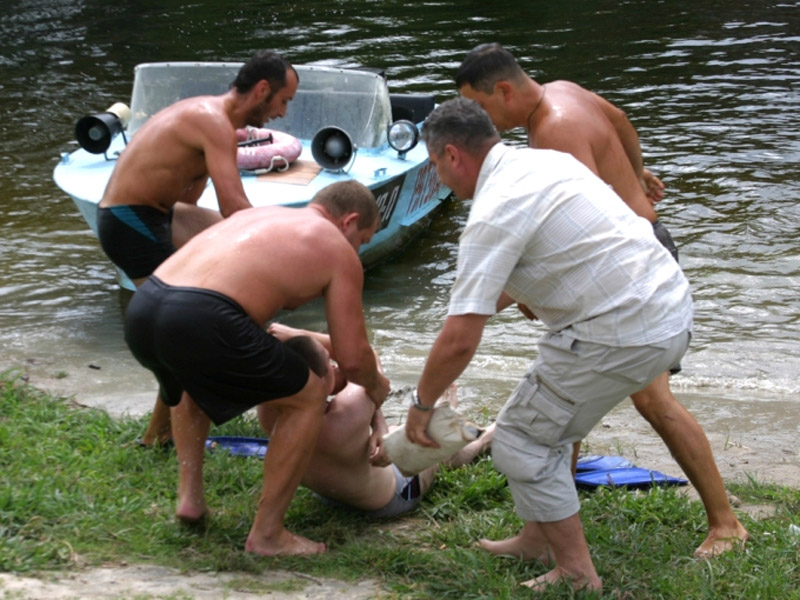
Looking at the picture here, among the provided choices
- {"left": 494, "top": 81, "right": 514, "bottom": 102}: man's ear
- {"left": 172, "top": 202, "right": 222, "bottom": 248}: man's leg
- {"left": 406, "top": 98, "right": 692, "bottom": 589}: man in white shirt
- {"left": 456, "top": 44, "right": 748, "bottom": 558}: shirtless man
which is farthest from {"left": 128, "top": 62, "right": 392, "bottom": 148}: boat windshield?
{"left": 406, "top": 98, "right": 692, "bottom": 589}: man in white shirt

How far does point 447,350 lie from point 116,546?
4.93ft

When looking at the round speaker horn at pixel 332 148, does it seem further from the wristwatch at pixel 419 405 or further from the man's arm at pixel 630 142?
the wristwatch at pixel 419 405

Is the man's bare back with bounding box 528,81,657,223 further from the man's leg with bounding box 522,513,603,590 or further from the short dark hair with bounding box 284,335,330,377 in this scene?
the man's leg with bounding box 522,513,603,590

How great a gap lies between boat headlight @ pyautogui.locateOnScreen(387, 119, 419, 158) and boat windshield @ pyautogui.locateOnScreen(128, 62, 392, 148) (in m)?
0.35

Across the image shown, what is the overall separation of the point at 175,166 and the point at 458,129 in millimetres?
2370

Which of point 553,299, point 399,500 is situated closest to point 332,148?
point 399,500

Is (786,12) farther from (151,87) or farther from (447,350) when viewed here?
(447,350)

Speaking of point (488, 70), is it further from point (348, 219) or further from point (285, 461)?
point (285, 461)

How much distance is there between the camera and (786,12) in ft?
64.8

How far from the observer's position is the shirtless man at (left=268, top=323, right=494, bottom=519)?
4.27 metres

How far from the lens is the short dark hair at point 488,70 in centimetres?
447

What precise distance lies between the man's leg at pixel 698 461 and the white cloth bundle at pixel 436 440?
2.77 ft

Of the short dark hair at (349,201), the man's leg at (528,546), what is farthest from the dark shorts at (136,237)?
the man's leg at (528,546)

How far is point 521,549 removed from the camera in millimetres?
4062
